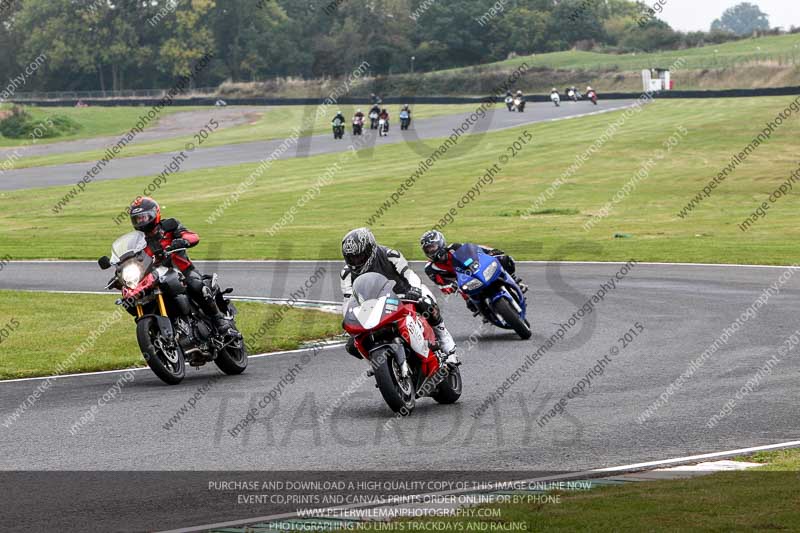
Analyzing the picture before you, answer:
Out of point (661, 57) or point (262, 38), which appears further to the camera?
point (262, 38)

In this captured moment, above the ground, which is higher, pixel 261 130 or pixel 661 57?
pixel 661 57

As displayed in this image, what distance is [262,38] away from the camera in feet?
406

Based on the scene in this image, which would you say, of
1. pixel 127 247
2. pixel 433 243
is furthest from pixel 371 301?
pixel 433 243

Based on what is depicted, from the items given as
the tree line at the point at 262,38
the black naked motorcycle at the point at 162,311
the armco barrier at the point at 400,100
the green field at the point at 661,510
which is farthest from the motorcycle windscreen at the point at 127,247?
the tree line at the point at 262,38

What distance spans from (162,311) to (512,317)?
4831 mm

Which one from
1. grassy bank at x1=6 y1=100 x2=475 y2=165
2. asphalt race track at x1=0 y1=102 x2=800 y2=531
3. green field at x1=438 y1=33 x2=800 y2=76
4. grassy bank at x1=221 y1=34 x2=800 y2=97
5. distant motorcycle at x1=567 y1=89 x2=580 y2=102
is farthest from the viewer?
green field at x1=438 y1=33 x2=800 y2=76

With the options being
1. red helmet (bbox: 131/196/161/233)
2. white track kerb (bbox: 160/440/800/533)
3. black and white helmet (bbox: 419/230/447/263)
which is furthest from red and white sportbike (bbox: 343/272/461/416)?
black and white helmet (bbox: 419/230/447/263)

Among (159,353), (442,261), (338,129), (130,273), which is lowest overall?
(338,129)

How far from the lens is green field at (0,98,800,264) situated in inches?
1129

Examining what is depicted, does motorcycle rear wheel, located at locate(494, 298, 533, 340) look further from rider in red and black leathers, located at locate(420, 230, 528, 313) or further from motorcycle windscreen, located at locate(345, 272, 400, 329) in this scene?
motorcycle windscreen, located at locate(345, 272, 400, 329)

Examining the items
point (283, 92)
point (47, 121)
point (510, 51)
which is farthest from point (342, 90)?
point (510, 51)

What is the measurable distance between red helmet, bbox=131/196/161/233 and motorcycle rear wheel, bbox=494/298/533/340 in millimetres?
4639

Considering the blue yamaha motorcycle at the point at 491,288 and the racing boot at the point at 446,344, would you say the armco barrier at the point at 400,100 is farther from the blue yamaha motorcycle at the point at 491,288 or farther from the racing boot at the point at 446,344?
the racing boot at the point at 446,344

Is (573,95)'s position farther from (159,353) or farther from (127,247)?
(159,353)
